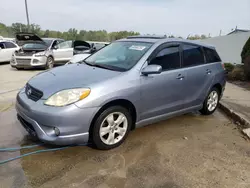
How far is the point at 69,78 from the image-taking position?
132 inches

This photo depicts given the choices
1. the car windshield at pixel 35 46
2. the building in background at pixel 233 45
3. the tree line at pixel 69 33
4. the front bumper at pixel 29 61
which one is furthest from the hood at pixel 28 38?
the tree line at pixel 69 33

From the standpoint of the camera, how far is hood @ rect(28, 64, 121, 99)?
10.2 feet

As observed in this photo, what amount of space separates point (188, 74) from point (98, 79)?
177 cm

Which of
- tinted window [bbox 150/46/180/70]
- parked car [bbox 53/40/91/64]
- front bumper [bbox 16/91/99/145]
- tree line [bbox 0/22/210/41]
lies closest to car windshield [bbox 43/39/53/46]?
parked car [bbox 53/40/91/64]

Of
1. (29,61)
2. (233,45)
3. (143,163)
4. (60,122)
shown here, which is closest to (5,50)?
(29,61)

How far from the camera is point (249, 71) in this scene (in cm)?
863

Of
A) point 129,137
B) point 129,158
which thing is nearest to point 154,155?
point 129,158

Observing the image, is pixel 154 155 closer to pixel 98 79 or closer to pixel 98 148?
pixel 98 148

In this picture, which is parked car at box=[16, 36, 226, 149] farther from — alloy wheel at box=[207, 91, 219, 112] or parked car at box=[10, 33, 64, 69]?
parked car at box=[10, 33, 64, 69]

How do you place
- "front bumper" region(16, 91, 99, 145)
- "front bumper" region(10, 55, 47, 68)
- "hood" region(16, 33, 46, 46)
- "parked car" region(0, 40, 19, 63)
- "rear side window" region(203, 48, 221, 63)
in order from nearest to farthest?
"front bumper" region(16, 91, 99, 145) < "rear side window" region(203, 48, 221, 63) < "front bumper" region(10, 55, 47, 68) < "hood" region(16, 33, 46, 46) < "parked car" region(0, 40, 19, 63)

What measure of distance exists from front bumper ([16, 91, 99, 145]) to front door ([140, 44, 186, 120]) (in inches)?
35.9

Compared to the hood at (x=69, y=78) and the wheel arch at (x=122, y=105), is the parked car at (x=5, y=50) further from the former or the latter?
the wheel arch at (x=122, y=105)

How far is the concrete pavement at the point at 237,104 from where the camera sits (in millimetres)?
4866

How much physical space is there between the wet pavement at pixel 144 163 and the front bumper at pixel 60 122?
307 mm
